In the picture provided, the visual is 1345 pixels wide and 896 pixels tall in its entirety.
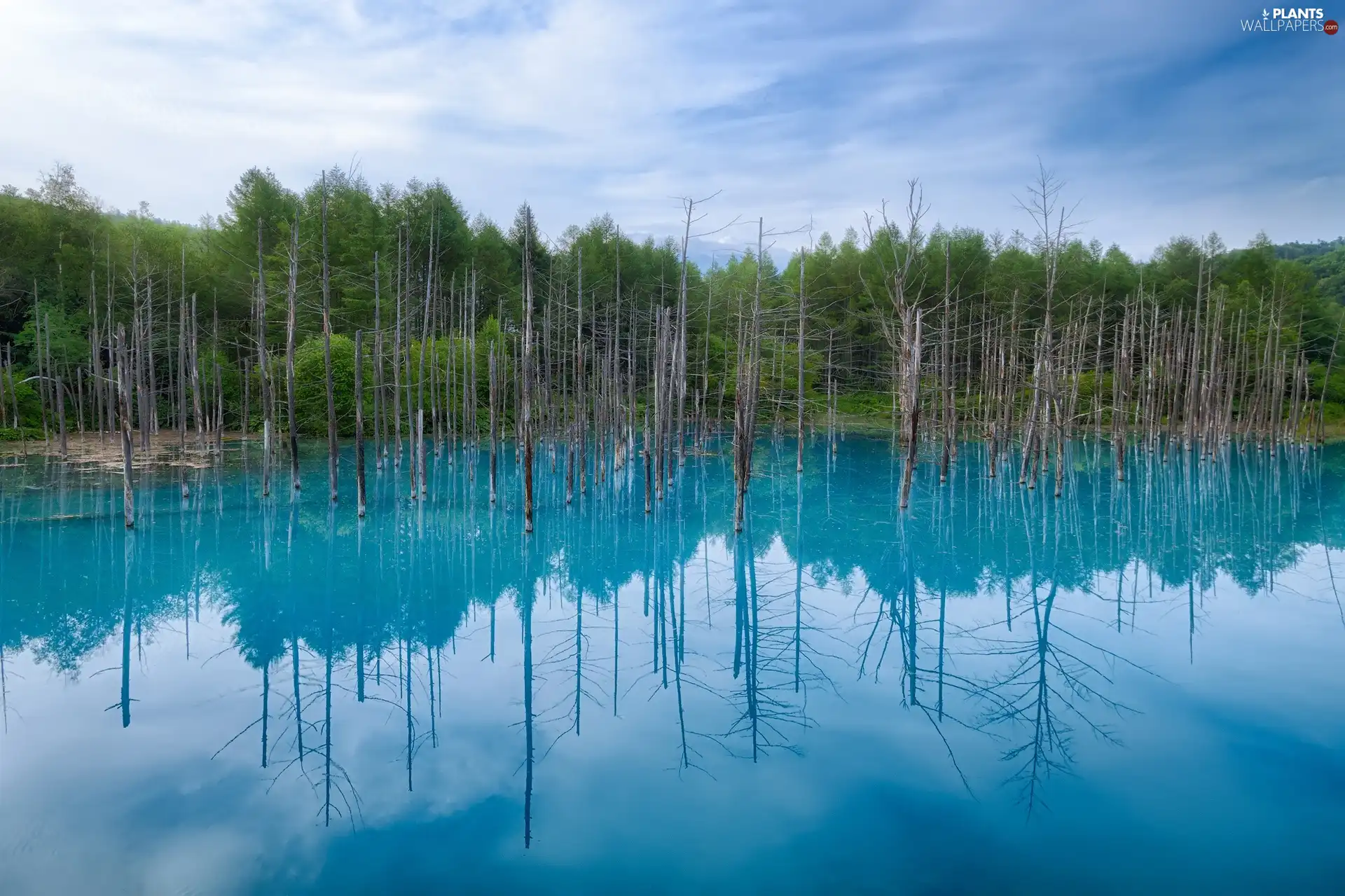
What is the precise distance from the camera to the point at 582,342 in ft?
80.8

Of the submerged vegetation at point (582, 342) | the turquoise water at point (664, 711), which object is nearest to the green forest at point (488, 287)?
the submerged vegetation at point (582, 342)

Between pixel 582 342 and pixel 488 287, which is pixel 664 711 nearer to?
pixel 582 342

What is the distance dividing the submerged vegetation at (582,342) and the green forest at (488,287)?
0.19 m

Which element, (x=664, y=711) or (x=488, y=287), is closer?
(x=664, y=711)

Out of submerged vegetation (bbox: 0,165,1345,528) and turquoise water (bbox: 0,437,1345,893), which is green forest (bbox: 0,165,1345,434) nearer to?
submerged vegetation (bbox: 0,165,1345,528)

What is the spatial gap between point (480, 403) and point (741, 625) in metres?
23.1

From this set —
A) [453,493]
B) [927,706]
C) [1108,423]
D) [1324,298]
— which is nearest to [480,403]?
[453,493]

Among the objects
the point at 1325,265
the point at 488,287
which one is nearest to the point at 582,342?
the point at 488,287

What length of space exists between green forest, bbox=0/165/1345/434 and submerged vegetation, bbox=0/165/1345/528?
0.63ft

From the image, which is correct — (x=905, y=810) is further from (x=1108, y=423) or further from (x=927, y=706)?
(x=1108, y=423)

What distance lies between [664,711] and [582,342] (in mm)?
18707

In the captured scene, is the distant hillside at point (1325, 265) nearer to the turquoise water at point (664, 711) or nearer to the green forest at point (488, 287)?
the green forest at point (488, 287)

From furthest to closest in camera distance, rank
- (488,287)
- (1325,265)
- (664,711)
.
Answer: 1. (1325,265)
2. (488,287)
3. (664,711)

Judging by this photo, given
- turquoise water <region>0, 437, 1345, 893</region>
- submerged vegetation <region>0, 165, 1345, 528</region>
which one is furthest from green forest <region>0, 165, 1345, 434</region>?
turquoise water <region>0, 437, 1345, 893</region>
